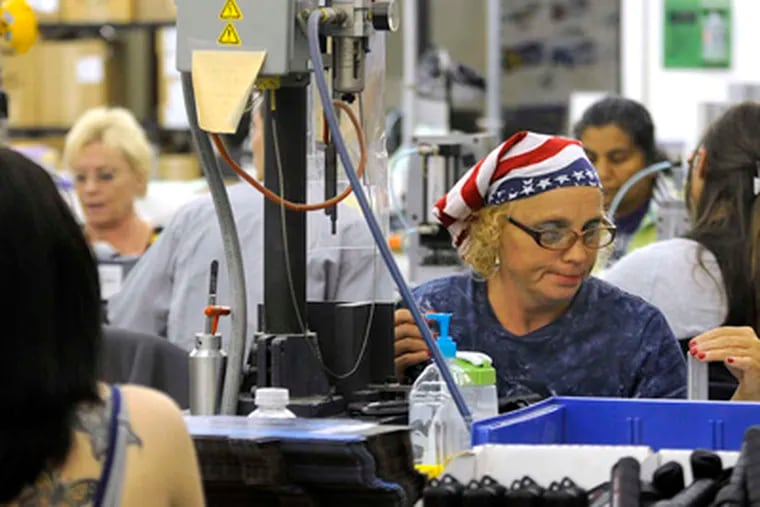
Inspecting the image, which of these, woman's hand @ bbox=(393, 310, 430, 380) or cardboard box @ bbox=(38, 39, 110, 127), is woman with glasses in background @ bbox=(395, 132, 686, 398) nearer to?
woman's hand @ bbox=(393, 310, 430, 380)

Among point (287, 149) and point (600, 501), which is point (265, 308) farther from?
point (600, 501)

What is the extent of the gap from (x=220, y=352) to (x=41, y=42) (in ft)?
22.4

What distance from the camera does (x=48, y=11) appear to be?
28.3 feet

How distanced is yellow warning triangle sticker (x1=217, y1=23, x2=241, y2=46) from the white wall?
6.34 metres

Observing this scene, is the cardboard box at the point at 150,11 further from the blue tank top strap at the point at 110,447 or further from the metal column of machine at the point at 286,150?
the blue tank top strap at the point at 110,447

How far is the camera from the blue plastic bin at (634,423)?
2039 mm

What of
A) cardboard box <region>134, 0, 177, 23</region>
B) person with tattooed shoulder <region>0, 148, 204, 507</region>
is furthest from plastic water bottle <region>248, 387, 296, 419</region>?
cardboard box <region>134, 0, 177, 23</region>

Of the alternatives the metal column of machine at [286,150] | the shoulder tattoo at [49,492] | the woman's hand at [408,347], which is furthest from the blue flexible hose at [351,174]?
the shoulder tattoo at [49,492]

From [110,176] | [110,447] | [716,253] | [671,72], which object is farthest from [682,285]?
[671,72]

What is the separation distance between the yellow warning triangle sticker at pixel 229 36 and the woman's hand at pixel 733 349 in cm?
88

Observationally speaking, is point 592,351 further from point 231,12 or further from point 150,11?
point 150,11

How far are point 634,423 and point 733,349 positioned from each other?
16.2 inches

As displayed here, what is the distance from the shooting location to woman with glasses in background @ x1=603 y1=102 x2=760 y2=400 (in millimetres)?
3148

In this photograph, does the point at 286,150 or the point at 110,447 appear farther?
the point at 286,150
